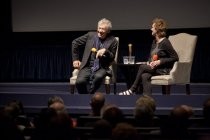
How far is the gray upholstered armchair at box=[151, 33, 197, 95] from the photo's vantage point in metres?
6.04

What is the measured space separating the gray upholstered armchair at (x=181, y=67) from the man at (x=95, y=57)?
67cm

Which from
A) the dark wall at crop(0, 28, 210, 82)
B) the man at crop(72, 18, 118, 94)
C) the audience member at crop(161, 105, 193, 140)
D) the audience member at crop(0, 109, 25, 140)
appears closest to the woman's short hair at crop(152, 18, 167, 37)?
the man at crop(72, 18, 118, 94)

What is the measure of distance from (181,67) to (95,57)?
1.14 m

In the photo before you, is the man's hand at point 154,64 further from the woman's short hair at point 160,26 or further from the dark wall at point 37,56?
the dark wall at point 37,56

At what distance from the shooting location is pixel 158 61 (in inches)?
237

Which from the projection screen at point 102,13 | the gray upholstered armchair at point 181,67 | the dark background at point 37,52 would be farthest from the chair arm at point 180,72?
the dark background at point 37,52

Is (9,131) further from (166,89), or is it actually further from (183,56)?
(183,56)

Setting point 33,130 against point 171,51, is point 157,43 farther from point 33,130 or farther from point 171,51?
point 33,130

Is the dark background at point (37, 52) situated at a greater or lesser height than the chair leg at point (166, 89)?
greater

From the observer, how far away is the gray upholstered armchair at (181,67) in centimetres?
604

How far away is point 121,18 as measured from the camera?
852 cm

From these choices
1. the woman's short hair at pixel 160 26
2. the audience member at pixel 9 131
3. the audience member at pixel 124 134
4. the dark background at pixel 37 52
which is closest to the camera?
the audience member at pixel 124 134

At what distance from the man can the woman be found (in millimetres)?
400

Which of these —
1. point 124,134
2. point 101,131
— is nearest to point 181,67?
point 101,131
